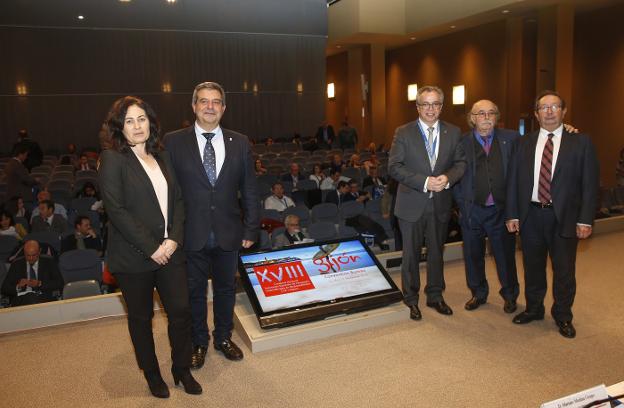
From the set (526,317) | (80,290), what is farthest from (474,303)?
(80,290)

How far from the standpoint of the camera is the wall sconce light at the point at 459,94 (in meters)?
14.7

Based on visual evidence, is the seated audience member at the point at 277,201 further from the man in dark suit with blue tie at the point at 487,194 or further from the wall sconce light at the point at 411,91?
the wall sconce light at the point at 411,91

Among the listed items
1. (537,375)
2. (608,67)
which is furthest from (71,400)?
(608,67)

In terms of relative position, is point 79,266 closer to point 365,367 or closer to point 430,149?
point 365,367

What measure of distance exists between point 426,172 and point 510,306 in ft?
4.04

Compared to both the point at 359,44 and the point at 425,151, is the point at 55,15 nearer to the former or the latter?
the point at 359,44

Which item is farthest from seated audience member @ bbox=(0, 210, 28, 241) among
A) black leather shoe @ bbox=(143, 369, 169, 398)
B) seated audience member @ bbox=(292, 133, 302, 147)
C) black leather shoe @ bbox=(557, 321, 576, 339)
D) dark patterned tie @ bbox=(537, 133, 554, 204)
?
seated audience member @ bbox=(292, 133, 302, 147)

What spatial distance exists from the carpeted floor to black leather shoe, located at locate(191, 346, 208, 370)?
61 millimetres

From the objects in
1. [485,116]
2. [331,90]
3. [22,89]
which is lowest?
[485,116]

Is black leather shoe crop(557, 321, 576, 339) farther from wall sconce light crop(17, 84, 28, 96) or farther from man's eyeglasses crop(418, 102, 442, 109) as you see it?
wall sconce light crop(17, 84, 28, 96)

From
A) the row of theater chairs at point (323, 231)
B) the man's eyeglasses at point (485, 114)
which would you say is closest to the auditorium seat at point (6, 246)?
the row of theater chairs at point (323, 231)

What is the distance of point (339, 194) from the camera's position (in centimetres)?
796

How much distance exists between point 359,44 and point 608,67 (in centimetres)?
779

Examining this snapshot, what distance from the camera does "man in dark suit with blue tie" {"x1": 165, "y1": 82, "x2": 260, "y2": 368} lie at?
2.87m
